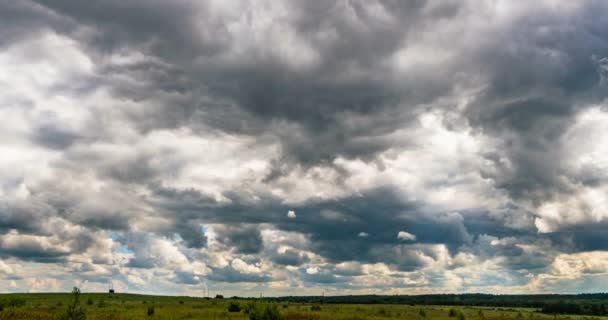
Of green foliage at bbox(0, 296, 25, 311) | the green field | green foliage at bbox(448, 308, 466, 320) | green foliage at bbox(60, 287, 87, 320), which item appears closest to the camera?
green foliage at bbox(60, 287, 87, 320)

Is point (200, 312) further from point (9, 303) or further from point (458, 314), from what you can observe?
point (458, 314)

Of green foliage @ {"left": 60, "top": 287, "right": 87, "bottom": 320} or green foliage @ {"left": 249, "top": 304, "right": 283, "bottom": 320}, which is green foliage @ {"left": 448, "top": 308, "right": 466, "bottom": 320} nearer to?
green foliage @ {"left": 249, "top": 304, "right": 283, "bottom": 320}

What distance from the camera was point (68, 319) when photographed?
41688 mm

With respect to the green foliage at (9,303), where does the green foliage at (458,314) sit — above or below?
below

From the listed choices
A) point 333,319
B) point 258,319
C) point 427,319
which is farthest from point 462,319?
point 258,319

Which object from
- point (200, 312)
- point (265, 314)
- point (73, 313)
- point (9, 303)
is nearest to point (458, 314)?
point (200, 312)

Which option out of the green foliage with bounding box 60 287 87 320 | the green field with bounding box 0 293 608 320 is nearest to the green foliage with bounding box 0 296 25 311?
the green field with bounding box 0 293 608 320

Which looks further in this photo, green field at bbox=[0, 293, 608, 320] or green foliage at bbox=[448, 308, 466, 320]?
green foliage at bbox=[448, 308, 466, 320]

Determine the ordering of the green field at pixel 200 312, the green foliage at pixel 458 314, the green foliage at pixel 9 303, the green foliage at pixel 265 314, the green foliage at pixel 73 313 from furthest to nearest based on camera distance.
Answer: the green foliage at pixel 458 314 → the green foliage at pixel 9 303 → the green field at pixel 200 312 → the green foliage at pixel 265 314 → the green foliage at pixel 73 313

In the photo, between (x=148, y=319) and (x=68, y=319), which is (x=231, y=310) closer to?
(x=148, y=319)

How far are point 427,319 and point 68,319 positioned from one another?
225 ft

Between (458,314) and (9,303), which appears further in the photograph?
(458,314)

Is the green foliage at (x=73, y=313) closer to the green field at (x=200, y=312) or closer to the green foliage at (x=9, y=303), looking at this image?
the green field at (x=200, y=312)

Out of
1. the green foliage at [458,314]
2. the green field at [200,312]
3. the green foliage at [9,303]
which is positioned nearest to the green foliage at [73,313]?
the green field at [200,312]
